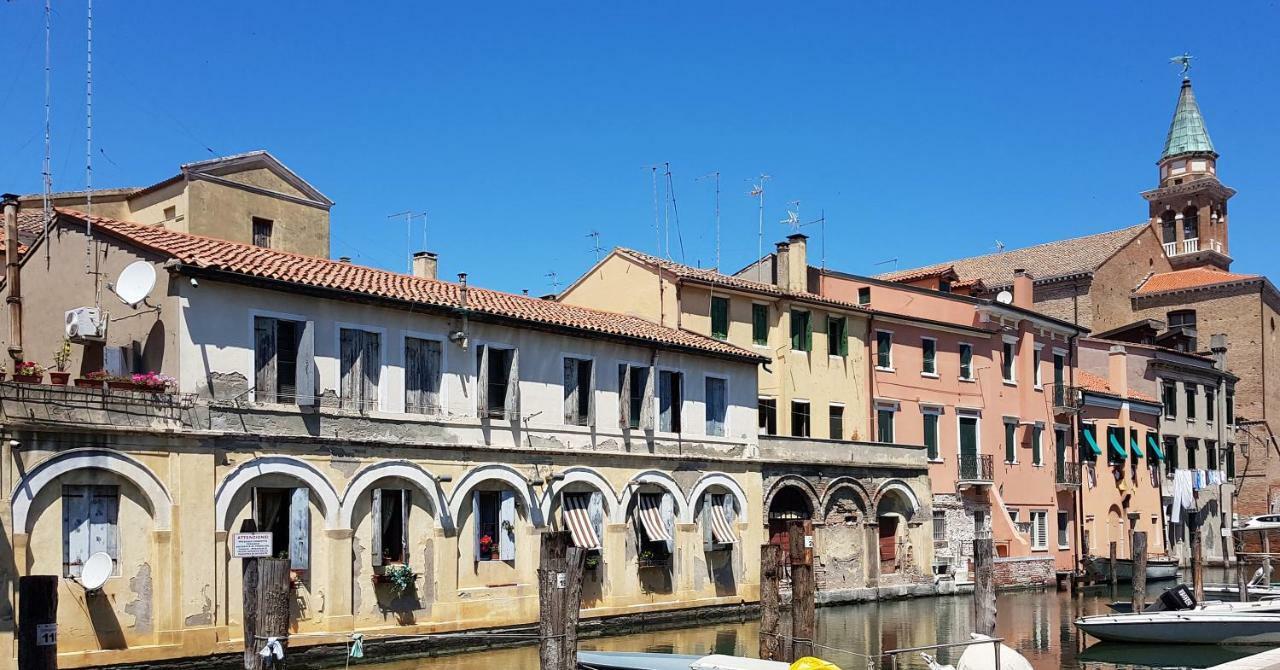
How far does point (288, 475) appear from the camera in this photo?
24.6 metres

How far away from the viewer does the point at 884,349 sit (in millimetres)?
43125

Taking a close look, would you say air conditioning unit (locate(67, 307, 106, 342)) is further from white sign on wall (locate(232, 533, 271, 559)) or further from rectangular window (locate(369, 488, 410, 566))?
rectangular window (locate(369, 488, 410, 566))

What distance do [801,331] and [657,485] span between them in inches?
392

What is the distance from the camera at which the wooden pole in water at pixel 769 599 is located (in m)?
23.2

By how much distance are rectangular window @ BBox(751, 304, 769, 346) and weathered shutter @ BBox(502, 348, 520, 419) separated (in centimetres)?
1169

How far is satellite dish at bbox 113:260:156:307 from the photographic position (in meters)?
23.0

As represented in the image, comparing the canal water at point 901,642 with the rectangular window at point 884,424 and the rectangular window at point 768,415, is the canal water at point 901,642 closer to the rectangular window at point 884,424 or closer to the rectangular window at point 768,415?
the rectangular window at point 768,415

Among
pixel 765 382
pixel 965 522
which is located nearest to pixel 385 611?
pixel 765 382

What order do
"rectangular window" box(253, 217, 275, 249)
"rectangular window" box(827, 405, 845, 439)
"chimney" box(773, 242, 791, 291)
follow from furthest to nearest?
"chimney" box(773, 242, 791, 291), "rectangular window" box(827, 405, 845, 439), "rectangular window" box(253, 217, 275, 249)

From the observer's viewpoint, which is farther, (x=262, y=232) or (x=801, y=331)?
(x=801, y=331)

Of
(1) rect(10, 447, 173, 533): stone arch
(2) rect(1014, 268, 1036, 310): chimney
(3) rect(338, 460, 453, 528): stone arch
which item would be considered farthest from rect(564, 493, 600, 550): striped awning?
(2) rect(1014, 268, 1036, 310): chimney

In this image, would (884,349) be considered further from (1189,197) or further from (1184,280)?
(1189,197)

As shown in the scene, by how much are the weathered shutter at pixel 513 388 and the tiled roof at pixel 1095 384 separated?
30.4 metres

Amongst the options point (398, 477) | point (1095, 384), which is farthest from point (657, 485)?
point (1095, 384)
